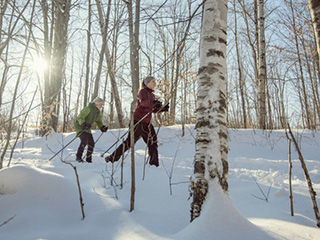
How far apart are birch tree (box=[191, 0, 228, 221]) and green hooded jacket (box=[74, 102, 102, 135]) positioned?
151 inches

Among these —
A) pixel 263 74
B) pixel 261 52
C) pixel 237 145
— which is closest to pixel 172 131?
pixel 237 145

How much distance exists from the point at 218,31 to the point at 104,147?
6289mm

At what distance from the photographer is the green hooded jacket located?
16.3 ft

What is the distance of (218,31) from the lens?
180cm

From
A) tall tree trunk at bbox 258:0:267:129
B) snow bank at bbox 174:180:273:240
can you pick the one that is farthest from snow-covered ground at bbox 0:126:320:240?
tall tree trunk at bbox 258:0:267:129

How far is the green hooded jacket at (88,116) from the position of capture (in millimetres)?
4969

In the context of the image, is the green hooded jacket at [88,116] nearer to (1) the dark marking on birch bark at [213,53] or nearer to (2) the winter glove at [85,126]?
(2) the winter glove at [85,126]

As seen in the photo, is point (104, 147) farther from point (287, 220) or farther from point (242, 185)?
point (287, 220)

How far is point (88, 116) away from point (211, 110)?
4026 millimetres

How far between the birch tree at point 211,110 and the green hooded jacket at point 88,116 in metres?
3.83

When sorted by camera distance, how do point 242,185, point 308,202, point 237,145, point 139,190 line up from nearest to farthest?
point 308,202 → point 139,190 → point 242,185 → point 237,145

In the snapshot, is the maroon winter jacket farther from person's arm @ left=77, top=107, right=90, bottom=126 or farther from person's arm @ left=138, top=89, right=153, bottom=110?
person's arm @ left=77, top=107, right=90, bottom=126

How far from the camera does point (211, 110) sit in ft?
5.52

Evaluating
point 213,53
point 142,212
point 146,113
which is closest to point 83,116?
point 146,113
